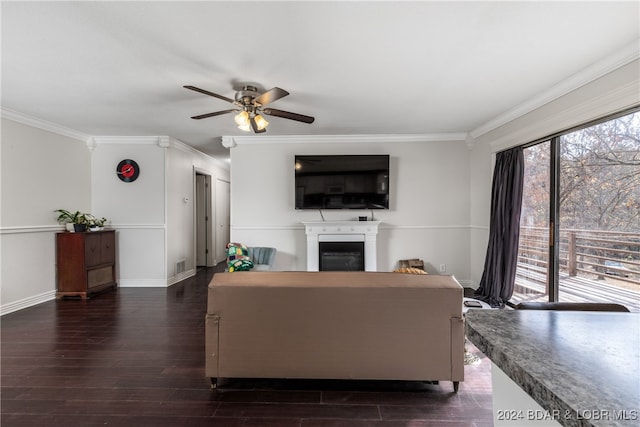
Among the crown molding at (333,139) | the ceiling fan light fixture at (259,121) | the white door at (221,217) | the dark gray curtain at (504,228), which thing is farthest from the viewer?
the white door at (221,217)

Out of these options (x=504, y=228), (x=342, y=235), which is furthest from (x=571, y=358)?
(x=342, y=235)

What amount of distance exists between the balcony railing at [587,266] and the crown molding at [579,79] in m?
1.32

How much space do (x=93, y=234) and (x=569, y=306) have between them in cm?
512

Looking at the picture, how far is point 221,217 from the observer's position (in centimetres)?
662

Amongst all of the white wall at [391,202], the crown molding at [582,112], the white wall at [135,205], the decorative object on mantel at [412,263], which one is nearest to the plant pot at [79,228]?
the white wall at [135,205]

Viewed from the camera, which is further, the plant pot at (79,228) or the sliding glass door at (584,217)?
the plant pot at (79,228)

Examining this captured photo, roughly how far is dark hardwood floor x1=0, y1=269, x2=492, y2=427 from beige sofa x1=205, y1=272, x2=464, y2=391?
169 mm

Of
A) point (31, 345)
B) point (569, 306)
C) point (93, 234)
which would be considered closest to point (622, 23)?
point (569, 306)

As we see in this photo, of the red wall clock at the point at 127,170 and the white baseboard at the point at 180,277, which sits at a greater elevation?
the red wall clock at the point at 127,170

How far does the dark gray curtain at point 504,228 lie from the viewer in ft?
10.7

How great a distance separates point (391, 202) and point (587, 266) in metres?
2.45

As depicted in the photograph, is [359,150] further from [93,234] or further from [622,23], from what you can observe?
[93,234]

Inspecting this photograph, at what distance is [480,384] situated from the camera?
1962mm

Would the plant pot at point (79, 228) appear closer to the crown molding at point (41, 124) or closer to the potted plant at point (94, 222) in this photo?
the potted plant at point (94, 222)
